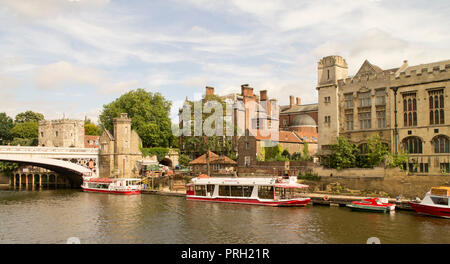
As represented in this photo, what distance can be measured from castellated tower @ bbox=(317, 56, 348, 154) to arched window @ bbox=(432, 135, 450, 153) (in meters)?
10.5

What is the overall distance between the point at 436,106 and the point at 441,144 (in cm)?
364

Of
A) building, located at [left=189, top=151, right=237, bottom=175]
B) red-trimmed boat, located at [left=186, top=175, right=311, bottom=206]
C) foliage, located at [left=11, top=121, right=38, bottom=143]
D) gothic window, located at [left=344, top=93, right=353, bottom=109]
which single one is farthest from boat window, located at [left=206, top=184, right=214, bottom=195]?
foliage, located at [left=11, top=121, right=38, bottom=143]

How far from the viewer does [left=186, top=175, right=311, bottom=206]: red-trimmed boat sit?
38.1 m

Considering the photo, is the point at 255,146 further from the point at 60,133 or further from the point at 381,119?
the point at 60,133

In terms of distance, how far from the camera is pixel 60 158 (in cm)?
5775

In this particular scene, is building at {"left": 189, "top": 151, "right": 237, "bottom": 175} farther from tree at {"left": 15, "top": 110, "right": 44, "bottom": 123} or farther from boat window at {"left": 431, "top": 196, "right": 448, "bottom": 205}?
tree at {"left": 15, "top": 110, "right": 44, "bottom": 123}

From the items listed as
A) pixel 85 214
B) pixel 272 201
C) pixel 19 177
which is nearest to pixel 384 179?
pixel 272 201

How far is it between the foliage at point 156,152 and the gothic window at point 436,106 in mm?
42506

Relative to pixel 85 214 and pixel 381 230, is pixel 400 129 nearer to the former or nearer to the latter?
pixel 381 230

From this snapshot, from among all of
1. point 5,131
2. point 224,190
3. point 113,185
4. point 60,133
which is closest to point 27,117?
point 5,131

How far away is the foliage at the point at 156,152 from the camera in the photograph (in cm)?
6612

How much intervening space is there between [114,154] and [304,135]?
31.4 metres

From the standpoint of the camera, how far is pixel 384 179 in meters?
38.8
